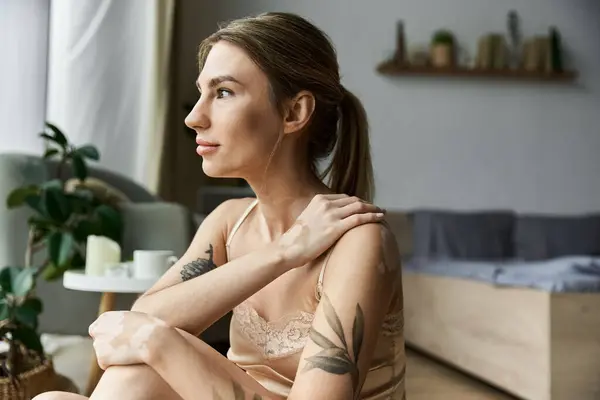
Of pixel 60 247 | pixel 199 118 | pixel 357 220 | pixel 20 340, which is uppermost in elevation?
pixel 199 118

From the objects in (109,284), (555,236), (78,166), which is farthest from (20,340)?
(555,236)

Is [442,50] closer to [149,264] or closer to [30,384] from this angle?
[149,264]

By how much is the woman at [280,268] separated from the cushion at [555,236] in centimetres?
371

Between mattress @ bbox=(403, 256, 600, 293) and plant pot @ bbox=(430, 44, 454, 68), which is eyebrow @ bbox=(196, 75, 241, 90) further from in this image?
plant pot @ bbox=(430, 44, 454, 68)

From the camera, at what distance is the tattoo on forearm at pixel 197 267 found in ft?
3.68

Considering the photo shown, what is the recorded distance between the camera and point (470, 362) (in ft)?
→ 10.0

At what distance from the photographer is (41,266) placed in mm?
2270

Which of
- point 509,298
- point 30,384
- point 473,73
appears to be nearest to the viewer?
point 30,384

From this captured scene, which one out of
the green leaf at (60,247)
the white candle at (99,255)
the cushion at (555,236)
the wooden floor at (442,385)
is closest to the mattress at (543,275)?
the wooden floor at (442,385)

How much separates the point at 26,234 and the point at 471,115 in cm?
334

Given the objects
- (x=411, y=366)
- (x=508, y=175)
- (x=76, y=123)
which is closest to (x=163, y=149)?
(x=76, y=123)

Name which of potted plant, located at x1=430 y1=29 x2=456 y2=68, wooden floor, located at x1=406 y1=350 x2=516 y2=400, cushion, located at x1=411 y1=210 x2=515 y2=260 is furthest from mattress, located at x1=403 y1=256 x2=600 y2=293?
potted plant, located at x1=430 y1=29 x2=456 y2=68

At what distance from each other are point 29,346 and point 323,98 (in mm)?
1359

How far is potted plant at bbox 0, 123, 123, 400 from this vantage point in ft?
6.49
